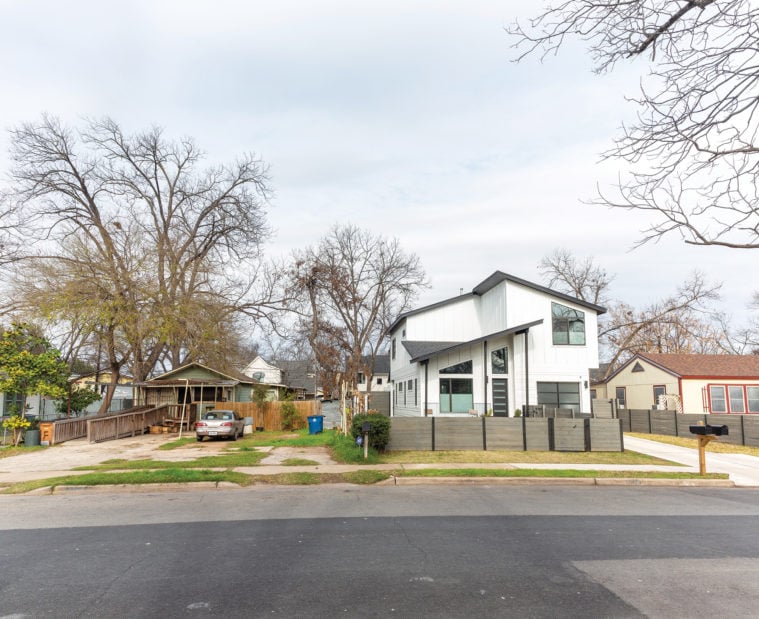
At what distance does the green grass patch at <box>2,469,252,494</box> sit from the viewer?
11461mm

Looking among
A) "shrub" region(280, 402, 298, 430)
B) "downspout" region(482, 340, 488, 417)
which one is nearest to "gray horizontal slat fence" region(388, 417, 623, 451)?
"downspout" region(482, 340, 488, 417)

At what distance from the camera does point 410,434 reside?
17.5 metres

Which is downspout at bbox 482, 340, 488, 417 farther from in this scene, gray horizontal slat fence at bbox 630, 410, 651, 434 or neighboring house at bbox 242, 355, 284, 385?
neighboring house at bbox 242, 355, 284, 385

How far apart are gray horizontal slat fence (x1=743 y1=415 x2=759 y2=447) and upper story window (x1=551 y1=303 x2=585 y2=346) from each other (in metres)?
7.24

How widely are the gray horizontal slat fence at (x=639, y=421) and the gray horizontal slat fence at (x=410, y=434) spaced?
15.2 m

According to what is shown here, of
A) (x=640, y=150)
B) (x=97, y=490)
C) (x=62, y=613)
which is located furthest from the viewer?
(x=97, y=490)

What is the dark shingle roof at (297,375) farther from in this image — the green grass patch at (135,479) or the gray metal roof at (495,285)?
the green grass patch at (135,479)

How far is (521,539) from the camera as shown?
7.07 metres

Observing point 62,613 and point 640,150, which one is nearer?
point 62,613

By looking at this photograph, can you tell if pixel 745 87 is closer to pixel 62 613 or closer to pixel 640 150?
pixel 640 150

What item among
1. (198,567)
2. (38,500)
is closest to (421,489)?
(198,567)

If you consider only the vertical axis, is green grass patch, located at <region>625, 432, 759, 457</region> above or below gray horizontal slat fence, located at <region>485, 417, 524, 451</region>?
below

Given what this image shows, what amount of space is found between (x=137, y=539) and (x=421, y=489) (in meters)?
6.15

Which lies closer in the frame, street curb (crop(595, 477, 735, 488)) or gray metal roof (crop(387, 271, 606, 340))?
street curb (crop(595, 477, 735, 488))
